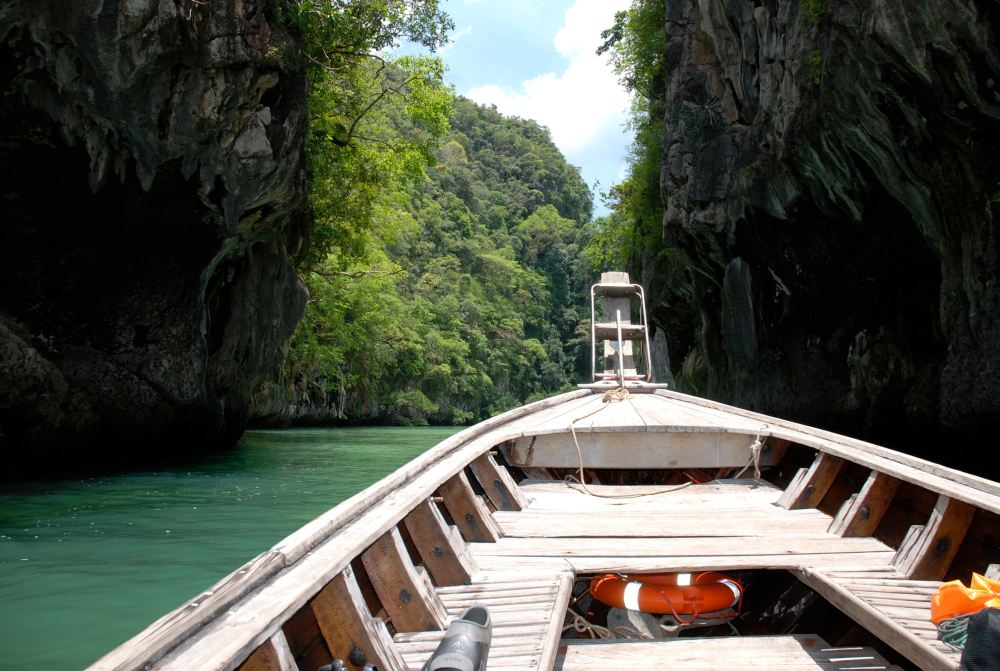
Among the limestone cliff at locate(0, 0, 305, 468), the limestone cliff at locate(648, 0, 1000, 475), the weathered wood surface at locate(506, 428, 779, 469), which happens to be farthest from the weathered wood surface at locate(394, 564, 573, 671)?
the limestone cliff at locate(0, 0, 305, 468)

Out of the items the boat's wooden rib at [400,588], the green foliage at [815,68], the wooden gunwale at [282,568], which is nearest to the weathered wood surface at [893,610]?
the boat's wooden rib at [400,588]

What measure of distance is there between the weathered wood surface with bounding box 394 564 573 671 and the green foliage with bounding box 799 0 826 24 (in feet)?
27.3

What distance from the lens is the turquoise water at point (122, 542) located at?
11.4 ft

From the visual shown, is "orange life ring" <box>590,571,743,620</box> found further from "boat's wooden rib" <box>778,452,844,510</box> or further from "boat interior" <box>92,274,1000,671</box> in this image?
"boat's wooden rib" <box>778,452,844,510</box>

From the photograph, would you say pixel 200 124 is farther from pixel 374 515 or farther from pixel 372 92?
pixel 374 515

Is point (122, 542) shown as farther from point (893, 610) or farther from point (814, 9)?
point (814, 9)

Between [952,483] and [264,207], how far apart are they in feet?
34.8

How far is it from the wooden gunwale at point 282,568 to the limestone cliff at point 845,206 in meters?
6.25

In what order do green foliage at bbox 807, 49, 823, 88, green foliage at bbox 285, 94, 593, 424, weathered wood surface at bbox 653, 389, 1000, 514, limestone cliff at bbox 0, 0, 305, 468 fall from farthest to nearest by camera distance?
green foliage at bbox 285, 94, 593, 424
green foliage at bbox 807, 49, 823, 88
limestone cliff at bbox 0, 0, 305, 468
weathered wood surface at bbox 653, 389, 1000, 514

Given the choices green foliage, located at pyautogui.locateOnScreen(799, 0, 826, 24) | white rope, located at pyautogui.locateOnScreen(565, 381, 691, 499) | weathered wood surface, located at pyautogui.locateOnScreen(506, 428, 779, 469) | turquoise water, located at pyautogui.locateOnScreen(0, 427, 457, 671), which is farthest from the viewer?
green foliage, located at pyautogui.locateOnScreen(799, 0, 826, 24)

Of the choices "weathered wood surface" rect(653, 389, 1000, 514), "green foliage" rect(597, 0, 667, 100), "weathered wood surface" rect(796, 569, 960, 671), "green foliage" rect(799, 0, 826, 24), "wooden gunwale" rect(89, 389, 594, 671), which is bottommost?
"weathered wood surface" rect(796, 569, 960, 671)

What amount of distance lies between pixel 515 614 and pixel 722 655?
0.69 m

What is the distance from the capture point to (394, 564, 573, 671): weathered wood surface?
1.99m

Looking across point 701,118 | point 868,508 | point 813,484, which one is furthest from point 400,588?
point 701,118
